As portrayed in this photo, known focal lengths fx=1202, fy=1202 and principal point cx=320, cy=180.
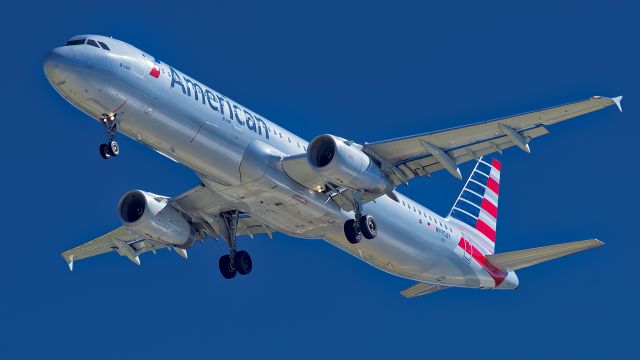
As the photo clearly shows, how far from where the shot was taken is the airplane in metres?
43.0

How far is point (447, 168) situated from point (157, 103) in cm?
1135

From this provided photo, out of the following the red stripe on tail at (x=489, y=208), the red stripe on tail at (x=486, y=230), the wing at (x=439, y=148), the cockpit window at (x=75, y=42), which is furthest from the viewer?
the red stripe on tail at (x=489, y=208)

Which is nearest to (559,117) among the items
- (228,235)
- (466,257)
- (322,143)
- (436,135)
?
(436,135)

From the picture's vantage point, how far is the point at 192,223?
171ft

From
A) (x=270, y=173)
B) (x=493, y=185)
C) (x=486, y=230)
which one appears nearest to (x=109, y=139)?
(x=270, y=173)

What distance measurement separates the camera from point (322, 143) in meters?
45.4

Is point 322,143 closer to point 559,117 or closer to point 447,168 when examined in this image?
point 447,168

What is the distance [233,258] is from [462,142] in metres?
11.7

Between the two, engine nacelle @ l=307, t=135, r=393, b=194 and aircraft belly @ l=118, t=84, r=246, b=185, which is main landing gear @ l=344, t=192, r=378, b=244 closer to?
engine nacelle @ l=307, t=135, r=393, b=194

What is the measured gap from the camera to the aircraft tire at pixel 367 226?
155 feet

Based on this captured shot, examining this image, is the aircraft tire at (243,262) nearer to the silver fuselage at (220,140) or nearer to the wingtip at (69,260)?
the silver fuselage at (220,140)

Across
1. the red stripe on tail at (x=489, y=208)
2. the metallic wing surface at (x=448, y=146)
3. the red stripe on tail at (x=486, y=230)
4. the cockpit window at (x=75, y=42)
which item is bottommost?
the cockpit window at (x=75, y=42)

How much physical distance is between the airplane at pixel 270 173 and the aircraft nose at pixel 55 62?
4cm

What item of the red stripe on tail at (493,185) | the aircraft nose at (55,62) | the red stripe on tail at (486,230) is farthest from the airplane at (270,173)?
the red stripe on tail at (493,185)
